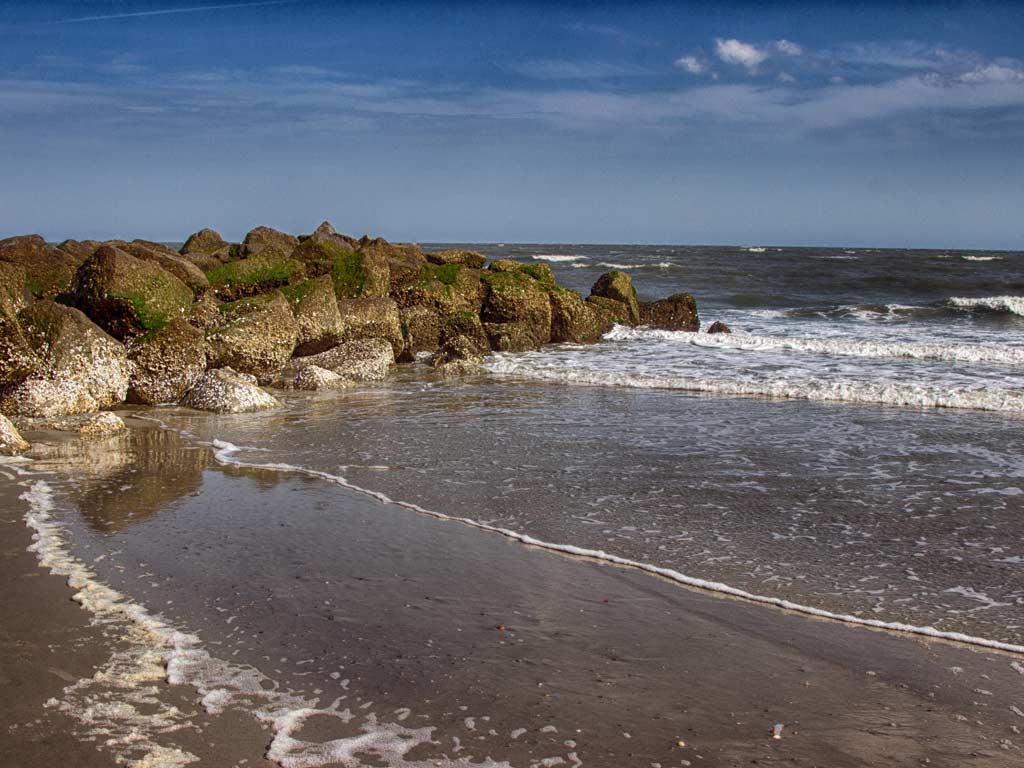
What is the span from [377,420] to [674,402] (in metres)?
3.54

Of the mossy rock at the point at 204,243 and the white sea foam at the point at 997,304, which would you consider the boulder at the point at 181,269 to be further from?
the white sea foam at the point at 997,304

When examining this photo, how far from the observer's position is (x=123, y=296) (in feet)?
36.2

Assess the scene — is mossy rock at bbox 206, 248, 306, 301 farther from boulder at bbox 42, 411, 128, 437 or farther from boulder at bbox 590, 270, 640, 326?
boulder at bbox 590, 270, 640, 326

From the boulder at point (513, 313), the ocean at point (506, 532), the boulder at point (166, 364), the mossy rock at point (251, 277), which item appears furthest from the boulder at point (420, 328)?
the boulder at point (166, 364)

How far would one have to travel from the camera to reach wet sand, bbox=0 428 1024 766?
2.95 metres

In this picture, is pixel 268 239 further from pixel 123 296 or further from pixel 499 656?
pixel 499 656

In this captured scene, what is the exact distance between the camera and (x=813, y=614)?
4.14 m

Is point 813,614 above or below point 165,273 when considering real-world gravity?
below

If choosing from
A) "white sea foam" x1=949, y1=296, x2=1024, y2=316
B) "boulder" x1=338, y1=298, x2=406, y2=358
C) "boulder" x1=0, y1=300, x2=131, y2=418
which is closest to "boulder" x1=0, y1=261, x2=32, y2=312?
"boulder" x1=0, y1=300, x2=131, y2=418

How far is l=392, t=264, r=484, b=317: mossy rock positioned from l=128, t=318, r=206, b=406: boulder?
5338mm

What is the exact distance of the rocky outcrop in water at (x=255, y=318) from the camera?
959cm

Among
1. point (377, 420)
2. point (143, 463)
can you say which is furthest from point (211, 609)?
point (377, 420)

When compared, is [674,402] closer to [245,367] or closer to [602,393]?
[602,393]

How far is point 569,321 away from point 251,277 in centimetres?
603
